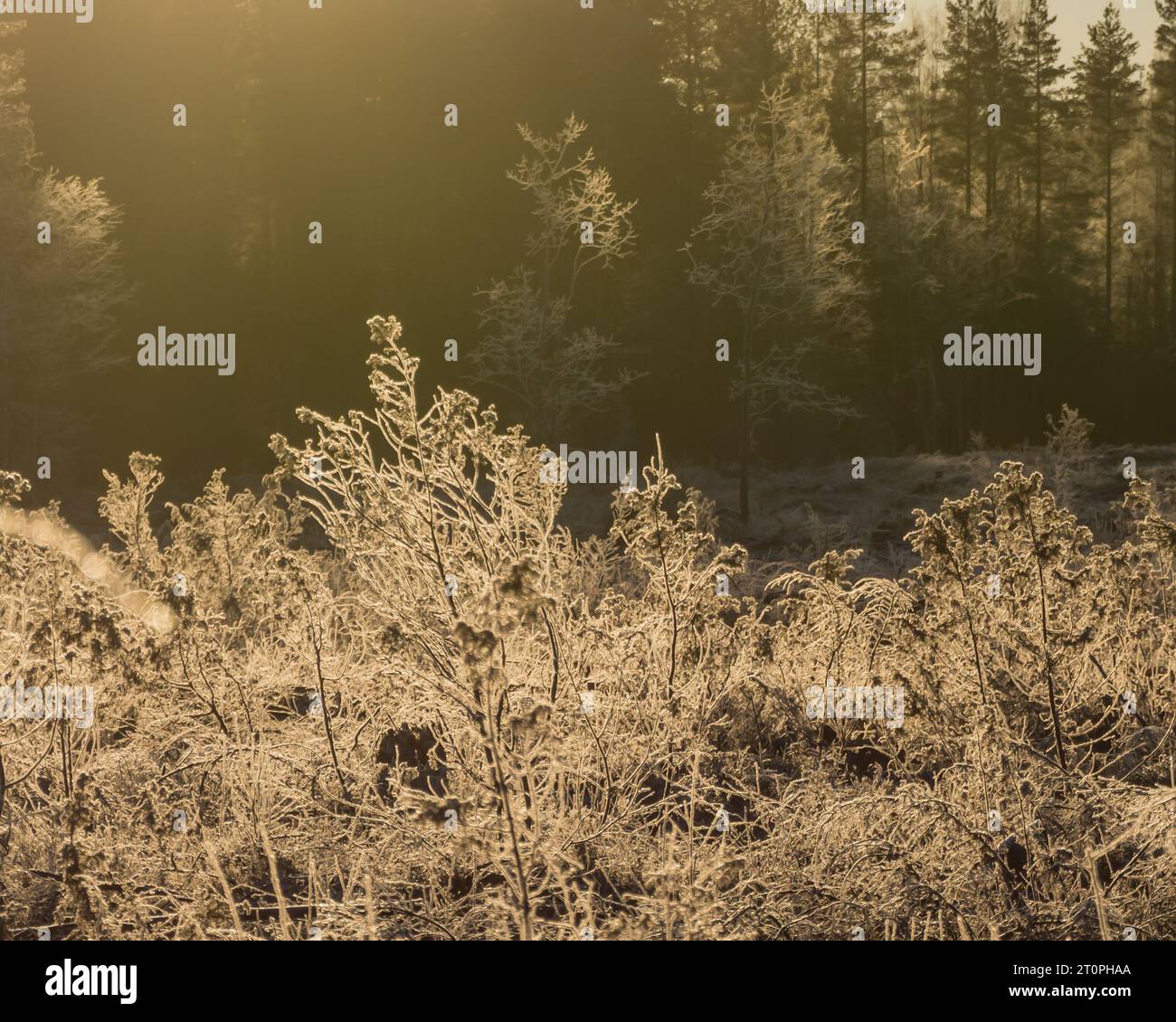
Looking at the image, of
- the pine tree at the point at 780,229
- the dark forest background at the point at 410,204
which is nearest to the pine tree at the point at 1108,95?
the dark forest background at the point at 410,204

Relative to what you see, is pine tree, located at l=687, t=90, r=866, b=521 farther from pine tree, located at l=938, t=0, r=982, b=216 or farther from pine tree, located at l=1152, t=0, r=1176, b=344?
pine tree, located at l=1152, t=0, r=1176, b=344

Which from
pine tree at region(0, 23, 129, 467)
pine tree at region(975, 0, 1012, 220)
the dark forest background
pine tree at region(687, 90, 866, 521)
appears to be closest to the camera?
pine tree at region(687, 90, 866, 521)

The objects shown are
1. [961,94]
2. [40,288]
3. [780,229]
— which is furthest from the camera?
[961,94]

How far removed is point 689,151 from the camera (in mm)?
31625

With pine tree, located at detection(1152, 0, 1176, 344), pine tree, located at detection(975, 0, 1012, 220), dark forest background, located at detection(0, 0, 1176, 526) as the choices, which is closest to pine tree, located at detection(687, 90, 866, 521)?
dark forest background, located at detection(0, 0, 1176, 526)

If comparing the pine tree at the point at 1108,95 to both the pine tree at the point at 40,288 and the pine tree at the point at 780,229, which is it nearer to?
the pine tree at the point at 780,229

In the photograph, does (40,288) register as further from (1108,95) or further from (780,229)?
(1108,95)

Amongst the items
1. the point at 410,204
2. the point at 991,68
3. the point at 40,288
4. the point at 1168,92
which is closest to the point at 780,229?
the point at 410,204

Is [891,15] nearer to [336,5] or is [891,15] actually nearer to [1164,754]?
[336,5]

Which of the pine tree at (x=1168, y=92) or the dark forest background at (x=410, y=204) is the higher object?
the pine tree at (x=1168, y=92)

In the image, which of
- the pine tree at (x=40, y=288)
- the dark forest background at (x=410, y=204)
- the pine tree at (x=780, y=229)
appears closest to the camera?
the pine tree at (x=780, y=229)

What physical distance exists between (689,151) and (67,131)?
14943mm

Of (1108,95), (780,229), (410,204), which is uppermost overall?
(1108,95)

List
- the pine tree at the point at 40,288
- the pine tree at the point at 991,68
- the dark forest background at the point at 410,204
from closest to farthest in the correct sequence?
the pine tree at the point at 40,288 < the dark forest background at the point at 410,204 < the pine tree at the point at 991,68
